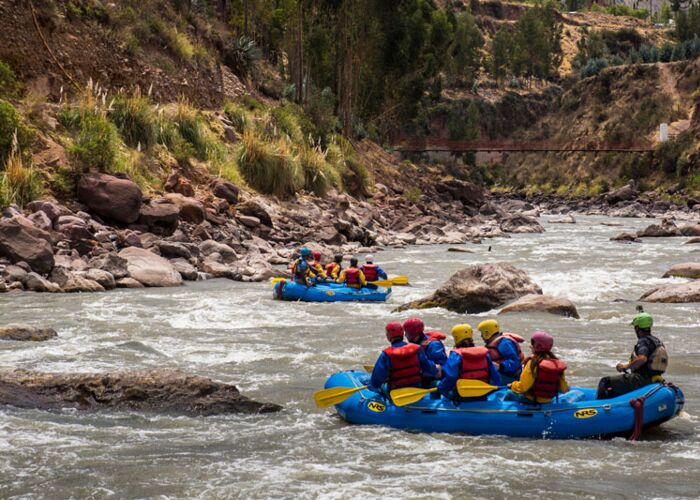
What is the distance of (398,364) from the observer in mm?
7688

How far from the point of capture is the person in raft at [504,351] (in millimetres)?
7812

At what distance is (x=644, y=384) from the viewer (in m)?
7.37

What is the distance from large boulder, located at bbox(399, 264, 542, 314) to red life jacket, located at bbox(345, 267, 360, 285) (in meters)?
1.31

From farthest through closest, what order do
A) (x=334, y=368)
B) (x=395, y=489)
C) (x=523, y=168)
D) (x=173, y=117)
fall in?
(x=523, y=168) < (x=173, y=117) < (x=334, y=368) < (x=395, y=489)

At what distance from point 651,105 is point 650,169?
Result: 418 inches

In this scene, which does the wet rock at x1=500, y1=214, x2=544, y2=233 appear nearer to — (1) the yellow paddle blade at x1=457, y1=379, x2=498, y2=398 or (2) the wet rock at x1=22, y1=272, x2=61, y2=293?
(2) the wet rock at x1=22, y1=272, x2=61, y2=293

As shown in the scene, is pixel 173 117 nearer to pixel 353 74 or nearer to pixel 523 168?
pixel 353 74

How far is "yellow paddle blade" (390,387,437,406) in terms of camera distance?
24.8 ft

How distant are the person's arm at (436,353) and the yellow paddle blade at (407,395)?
0.34 meters

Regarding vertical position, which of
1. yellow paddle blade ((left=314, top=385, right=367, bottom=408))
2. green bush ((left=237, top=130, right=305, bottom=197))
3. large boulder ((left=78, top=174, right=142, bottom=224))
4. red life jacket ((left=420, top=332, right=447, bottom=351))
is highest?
green bush ((left=237, top=130, right=305, bottom=197))

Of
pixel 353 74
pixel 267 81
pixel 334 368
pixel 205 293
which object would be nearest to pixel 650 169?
pixel 353 74

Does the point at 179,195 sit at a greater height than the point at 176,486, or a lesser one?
greater

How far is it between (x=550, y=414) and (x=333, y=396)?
5.94 ft

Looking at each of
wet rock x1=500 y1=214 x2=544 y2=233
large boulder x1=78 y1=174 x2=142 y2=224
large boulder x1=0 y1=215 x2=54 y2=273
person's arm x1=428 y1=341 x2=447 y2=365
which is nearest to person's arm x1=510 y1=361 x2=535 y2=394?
person's arm x1=428 y1=341 x2=447 y2=365
